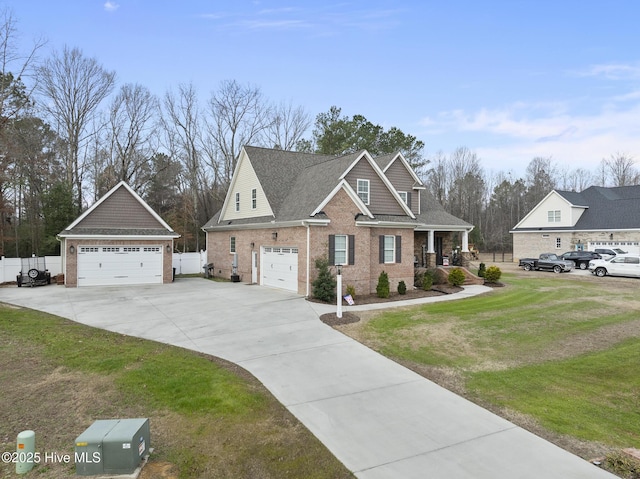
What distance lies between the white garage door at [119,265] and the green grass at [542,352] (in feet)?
49.6

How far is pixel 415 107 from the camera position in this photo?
24.7 m

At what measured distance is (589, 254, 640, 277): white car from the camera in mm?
25688

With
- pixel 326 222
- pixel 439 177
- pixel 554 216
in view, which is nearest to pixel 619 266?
pixel 554 216

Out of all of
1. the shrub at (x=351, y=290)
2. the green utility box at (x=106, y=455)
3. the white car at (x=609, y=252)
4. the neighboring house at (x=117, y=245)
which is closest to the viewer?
Answer: the green utility box at (x=106, y=455)

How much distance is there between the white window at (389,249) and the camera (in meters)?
19.5

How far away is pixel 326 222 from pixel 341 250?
61.3 inches

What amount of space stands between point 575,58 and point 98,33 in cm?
2087

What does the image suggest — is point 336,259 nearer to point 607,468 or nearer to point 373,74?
point 373,74

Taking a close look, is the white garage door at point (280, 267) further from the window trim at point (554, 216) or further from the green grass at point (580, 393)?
the window trim at point (554, 216)

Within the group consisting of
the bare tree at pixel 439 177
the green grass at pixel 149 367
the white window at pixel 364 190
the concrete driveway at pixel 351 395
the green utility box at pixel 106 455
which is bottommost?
the concrete driveway at pixel 351 395

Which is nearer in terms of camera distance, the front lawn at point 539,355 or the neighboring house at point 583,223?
the front lawn at point 539,355

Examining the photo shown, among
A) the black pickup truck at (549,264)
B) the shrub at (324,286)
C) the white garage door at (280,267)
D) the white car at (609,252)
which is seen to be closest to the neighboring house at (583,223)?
the white car at (609,252)

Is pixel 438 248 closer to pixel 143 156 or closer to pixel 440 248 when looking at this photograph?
pixel 440 248

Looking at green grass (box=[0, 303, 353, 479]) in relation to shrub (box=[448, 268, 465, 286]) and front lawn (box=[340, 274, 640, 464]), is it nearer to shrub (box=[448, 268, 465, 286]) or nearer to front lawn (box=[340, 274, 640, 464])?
front lawn (box=[340, 274, 640, 464])
